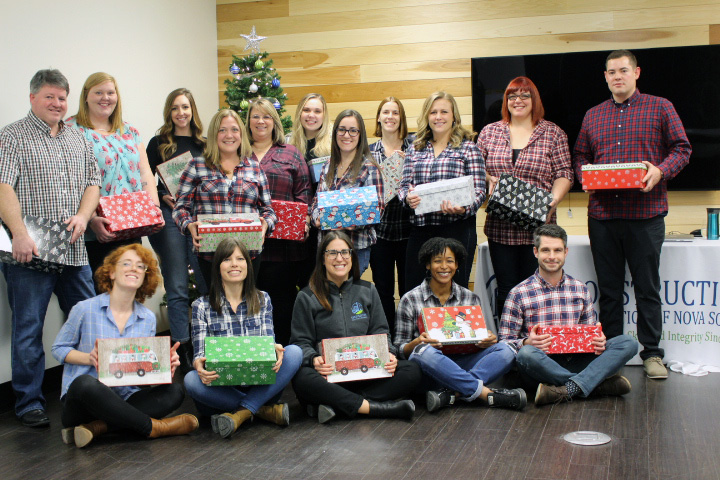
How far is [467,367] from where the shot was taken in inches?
152

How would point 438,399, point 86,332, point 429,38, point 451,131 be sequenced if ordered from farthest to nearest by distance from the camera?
point 429,38 < point 451,131 < point 438,399 < point 86,332

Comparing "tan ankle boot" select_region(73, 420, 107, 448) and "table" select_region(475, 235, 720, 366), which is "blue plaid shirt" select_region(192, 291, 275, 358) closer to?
"tan ankle boot" select_region(73, 420, 107, 448)

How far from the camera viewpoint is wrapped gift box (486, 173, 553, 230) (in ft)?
13.5

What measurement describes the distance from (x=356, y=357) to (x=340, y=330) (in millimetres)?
219

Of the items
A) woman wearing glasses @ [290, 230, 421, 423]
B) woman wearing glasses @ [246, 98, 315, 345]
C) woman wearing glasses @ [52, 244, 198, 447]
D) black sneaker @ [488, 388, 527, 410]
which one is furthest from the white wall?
black sneaker @ [488, 388, 527, 410]

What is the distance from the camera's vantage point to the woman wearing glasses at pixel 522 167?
432cm

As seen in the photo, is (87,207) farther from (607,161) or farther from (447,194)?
(607,161)

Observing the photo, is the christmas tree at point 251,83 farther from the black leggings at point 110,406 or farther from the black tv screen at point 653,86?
the black leggings at point 110,406

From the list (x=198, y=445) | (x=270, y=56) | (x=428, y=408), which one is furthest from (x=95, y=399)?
(x=270, y=56)

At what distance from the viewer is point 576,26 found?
5480 mm

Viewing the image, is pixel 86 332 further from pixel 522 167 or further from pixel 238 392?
pixel 522 167

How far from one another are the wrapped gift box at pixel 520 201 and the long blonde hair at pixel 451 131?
0.34 m

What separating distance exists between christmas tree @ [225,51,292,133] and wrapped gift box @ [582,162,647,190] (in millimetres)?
2270

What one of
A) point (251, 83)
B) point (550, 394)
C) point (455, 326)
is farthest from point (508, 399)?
point (251, 83)
